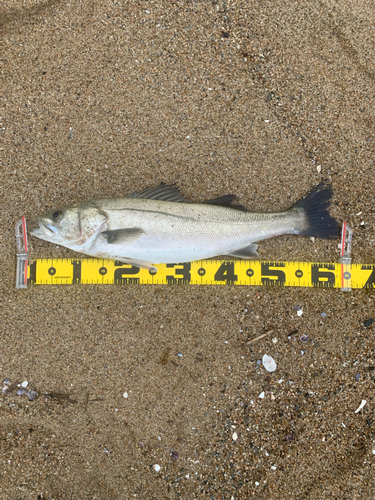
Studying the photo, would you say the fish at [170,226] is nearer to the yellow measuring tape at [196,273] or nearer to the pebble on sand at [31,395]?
the yellow measuring tape at [196,273]

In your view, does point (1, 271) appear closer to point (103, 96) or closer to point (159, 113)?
point (103, 96)

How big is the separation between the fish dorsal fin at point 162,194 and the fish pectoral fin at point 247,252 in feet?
2.63

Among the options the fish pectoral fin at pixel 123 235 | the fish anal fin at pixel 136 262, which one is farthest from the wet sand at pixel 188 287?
the fish pectoral fin at pixel 123 235

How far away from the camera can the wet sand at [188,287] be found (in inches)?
120

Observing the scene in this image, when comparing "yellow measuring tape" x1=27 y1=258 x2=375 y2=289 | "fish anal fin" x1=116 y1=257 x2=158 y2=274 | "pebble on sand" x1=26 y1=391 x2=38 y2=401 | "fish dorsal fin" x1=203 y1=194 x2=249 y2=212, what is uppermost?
"fish dorsal fin" x1=203 y1=194 x2=249 y2=212

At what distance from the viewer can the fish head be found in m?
3.00

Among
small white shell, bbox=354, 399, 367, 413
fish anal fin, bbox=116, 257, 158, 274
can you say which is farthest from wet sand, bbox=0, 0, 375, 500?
fish anal fin, bbox=116, 257, 158, 274

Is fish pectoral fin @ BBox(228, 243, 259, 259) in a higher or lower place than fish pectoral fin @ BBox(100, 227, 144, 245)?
lower

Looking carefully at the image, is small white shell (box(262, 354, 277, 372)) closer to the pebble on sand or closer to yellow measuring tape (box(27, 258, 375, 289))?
yellow measuring tape (box(27, 258, 375, 289))

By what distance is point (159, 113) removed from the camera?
3.43 meters

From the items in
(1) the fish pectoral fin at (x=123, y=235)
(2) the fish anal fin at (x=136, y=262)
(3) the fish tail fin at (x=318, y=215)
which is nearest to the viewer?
(1) the fish pectoral fin at (x=123, y=235)

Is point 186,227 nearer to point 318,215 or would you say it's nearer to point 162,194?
point 162,194

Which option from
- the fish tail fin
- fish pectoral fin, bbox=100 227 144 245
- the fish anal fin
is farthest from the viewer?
the fish tail fin

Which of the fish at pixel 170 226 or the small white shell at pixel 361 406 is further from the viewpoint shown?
the small white shell at pixel 361 406
